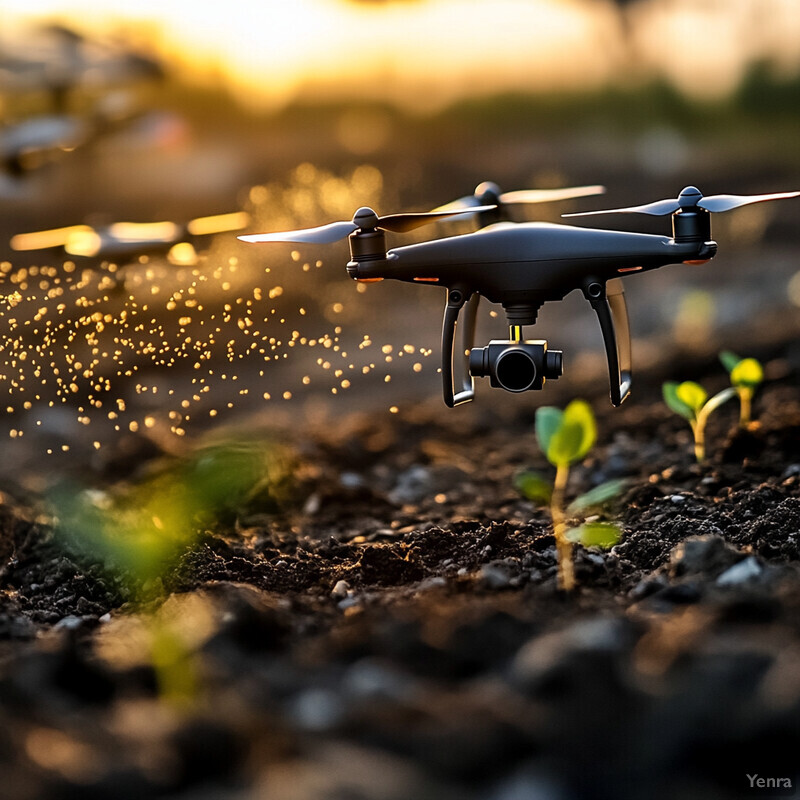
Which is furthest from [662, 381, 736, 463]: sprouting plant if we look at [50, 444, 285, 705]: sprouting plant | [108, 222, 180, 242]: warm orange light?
[108, 222, 180, 242]: warm orange light

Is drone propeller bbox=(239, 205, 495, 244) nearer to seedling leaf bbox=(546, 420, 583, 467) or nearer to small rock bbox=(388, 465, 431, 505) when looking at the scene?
seedling leaf bbox=(546, 420, 583, 467)

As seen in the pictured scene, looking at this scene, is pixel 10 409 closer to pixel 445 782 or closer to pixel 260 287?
pixel 260 287

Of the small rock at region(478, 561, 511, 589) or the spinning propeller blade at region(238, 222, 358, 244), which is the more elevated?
the spinning propeller blade at region(238, 222, 358, 244)

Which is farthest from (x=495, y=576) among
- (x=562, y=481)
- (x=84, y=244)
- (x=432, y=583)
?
(x=84, y=244)

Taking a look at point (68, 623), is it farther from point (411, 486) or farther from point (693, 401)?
point (693, 401)

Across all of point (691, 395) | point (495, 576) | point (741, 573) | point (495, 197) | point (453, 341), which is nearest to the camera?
point (741, 573)

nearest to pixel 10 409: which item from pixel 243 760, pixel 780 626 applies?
pixel 243 760

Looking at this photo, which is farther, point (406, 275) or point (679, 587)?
point (406, 275)
